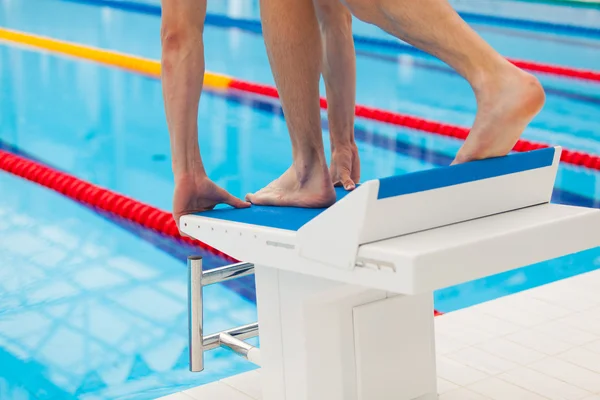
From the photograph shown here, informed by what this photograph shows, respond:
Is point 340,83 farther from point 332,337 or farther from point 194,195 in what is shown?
point 332,337

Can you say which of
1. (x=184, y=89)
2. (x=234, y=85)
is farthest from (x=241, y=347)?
(x=234, y=85)

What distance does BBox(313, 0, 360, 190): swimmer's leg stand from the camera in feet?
7.50

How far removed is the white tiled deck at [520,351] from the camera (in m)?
2.42

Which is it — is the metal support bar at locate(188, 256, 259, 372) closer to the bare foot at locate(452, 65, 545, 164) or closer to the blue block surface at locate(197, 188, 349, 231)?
the blue block surface at locate(197, 188, 349, 231)

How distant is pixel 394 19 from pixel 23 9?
10.1 meters

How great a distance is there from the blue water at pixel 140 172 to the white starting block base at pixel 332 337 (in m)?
0.74

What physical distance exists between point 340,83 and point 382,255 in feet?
2.58

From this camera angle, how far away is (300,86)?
6.94 ft

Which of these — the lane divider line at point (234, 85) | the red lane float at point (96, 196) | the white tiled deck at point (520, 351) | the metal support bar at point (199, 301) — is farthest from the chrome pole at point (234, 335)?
the lane divider line at point (234, 85)

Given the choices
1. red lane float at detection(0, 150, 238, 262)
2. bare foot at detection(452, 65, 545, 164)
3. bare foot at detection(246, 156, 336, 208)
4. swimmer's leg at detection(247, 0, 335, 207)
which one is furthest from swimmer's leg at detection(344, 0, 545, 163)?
red lane float at detection(0, 150, 238, 262)

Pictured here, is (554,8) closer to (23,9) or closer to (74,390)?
(23,9)

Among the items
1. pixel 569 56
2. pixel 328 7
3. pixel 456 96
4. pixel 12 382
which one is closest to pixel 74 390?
pixel 12 382

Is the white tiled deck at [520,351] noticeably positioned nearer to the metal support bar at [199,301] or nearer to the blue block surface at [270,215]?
the metal support bar at [199,301]

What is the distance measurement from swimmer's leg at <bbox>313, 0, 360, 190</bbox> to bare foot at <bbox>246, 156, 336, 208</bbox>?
178 mm
